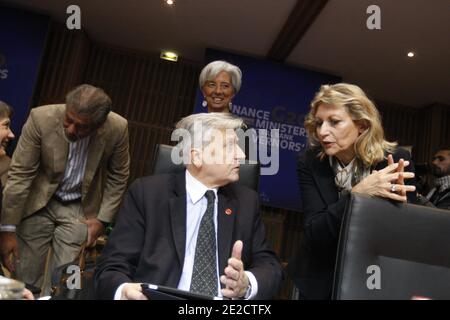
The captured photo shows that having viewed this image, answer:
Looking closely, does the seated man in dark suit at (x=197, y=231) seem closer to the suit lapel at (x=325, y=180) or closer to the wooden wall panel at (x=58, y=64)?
the suit lapel at (x=325, y=180)

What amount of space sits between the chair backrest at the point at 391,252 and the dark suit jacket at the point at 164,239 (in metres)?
0.31

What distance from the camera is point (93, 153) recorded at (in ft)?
8.04

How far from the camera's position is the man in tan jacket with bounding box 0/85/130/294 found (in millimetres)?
2324

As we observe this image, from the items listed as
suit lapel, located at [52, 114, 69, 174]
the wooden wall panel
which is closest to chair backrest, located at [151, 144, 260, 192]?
suit lapel, located at [52, 114, 69, 174]

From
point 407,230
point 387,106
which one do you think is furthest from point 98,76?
point 407,230

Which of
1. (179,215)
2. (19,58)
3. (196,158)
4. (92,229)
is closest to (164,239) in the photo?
(179,215)

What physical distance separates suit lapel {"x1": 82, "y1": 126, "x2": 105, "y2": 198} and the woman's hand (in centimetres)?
144

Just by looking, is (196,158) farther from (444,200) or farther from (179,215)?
(444,200)

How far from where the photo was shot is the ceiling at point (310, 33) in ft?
13.3

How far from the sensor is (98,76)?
18.2 feet

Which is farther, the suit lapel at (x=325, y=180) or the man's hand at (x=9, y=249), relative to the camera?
the man's hand at (x=9, y=249)

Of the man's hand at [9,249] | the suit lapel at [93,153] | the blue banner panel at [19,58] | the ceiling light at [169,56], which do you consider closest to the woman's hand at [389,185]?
the suit lapel at [93,153]
